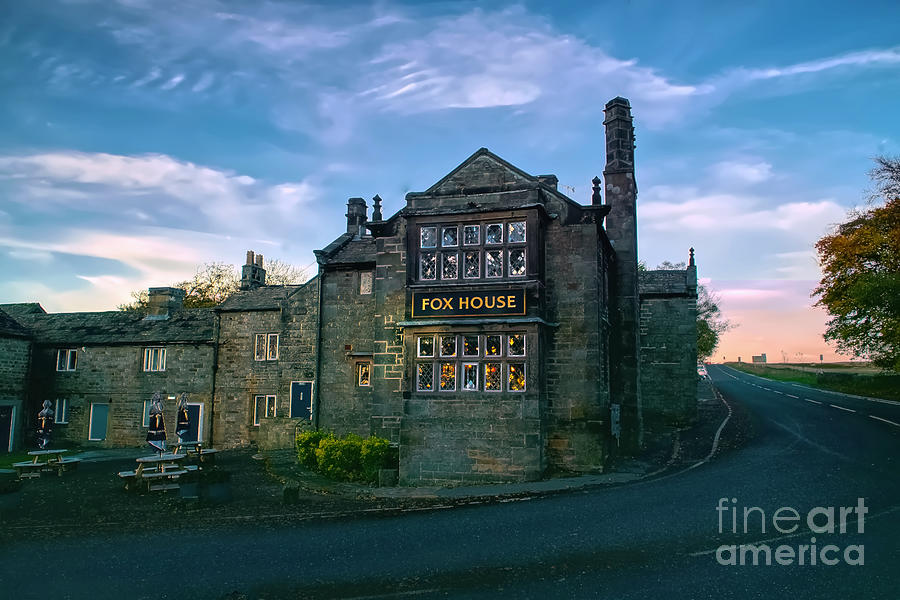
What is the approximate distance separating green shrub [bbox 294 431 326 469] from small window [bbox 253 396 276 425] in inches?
304

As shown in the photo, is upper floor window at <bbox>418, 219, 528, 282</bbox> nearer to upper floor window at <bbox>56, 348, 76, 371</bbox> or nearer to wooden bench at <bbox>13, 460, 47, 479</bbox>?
wooden bench at <bbox>13, 460, 47, 479</bbox>

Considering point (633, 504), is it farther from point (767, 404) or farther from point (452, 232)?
point (767, 404)

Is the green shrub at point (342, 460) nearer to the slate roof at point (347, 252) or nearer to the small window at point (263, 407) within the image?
the slate roof at point (347, 252)

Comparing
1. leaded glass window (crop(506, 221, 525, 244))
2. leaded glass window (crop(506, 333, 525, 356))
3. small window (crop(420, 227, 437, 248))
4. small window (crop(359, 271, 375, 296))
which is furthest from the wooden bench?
leaded glass window (crop(506, 221, 525, 244))

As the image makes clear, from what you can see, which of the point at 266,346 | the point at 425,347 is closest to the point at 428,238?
the point at 425,347

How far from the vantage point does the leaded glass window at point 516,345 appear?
16.8 meters

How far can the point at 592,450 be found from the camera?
16.7 m

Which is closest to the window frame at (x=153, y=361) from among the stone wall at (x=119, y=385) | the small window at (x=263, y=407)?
the stone wall at (x=119, y=385)

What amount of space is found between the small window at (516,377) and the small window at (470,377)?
3.09ft

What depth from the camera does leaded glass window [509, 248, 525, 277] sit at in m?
17.2

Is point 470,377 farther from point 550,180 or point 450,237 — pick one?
point 550,180

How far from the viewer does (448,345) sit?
680 inches

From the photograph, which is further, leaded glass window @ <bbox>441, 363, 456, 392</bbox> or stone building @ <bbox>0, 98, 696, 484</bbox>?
leaded glass window @ <bbox>441, 363, 456, 392</bbox>

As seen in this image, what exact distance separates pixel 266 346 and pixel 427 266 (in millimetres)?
13090
